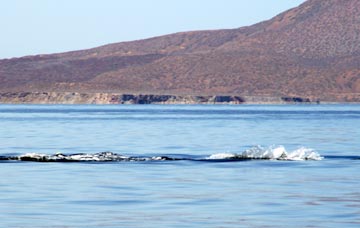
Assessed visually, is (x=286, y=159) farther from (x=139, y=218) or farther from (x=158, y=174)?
(x=139, y=218)

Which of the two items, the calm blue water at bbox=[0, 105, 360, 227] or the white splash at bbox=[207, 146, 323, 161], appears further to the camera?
the white splash at bbox=[207, 146, 323, 161]

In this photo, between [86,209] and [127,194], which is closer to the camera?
[86,209]

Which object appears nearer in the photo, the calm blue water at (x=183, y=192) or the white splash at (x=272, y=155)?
the calm blue water at (x=183, y=192)

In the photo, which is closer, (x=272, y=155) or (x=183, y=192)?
(x=183, y=192)

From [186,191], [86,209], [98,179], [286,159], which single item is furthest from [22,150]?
[86,209]

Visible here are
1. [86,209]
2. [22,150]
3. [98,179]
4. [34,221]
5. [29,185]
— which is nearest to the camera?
[34,221]

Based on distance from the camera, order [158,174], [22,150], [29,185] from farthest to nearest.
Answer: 1. [22,150]
2. [158,174]
3. [29,185]

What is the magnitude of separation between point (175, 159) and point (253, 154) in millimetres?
3026

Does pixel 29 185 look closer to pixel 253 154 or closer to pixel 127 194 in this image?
pixel 127 194

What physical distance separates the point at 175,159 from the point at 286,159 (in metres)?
4.02

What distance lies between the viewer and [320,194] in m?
27.6

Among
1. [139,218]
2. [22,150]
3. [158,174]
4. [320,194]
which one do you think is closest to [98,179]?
Answer: [158,174]

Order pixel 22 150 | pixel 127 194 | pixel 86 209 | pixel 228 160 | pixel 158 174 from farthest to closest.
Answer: pixel 22 150 → pixel 228 160 → pixel 158 174 → pixel 127 194 → pixel 86 209

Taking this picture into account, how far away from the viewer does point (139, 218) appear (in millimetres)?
22750
